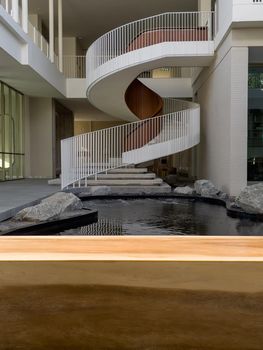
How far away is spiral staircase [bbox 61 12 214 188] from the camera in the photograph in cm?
1285

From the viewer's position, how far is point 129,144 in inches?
558

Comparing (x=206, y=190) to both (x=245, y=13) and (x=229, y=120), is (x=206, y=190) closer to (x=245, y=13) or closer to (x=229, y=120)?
(x=229, y=120)

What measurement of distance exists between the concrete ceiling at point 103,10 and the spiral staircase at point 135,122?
4173mm

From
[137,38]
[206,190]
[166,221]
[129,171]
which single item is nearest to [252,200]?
[166,221]

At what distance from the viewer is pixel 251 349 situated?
176cm

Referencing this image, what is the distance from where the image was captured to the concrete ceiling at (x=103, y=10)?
1839cm

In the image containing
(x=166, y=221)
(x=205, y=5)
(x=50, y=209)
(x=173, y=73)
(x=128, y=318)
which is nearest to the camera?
(x=128, y=318)

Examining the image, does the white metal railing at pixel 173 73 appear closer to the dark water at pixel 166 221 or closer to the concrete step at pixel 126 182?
the concrete step at pixel 126 182

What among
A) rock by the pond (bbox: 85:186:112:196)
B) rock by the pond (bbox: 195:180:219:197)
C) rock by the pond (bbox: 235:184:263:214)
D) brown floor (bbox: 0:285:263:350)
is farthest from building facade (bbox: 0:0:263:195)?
brown floor (bbox: 0:285:263:350)

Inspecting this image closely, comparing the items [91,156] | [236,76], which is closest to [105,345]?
[236,76]

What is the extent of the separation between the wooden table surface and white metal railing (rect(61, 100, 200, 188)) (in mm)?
10809

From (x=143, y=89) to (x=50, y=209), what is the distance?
9.38 m

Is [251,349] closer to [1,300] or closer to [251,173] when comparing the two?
[1,300]

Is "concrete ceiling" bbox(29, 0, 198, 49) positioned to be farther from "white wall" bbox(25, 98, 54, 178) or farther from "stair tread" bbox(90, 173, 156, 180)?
"stair tread" bbox(90, 173, 156, 180)
